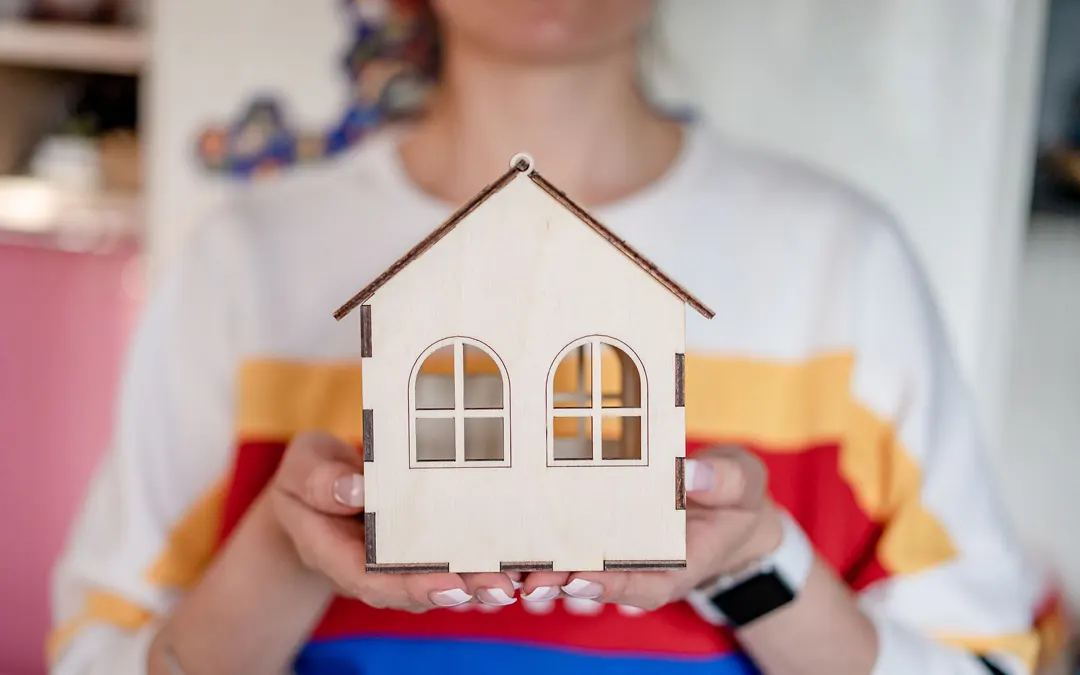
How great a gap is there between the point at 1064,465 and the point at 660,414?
2.99 feet

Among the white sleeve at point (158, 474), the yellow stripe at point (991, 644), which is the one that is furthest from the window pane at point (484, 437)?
the yellow stripe at point (991, 644)

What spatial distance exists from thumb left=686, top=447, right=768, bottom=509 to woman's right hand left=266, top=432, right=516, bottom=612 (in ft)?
0.44

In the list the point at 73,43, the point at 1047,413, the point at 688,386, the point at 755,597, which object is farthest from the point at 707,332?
the point at 73,43

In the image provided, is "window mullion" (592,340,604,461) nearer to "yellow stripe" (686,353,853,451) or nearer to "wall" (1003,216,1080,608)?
"yellow stripe" (686,353,853,451)

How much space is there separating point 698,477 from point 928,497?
0.36 metres

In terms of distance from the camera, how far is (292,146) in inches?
43.2

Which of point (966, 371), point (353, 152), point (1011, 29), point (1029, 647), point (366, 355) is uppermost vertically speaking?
point (1011, 29)

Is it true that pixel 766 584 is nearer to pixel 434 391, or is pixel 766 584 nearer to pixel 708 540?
pixel 708 540

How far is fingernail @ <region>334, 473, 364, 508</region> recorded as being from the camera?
56 centimetres

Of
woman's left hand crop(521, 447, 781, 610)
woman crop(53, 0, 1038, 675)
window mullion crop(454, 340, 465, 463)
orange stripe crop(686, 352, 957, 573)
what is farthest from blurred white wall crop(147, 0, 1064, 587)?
window mullion crop(454, 340, 465, 463)

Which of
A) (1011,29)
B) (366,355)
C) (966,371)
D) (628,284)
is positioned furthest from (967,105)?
(366,355)

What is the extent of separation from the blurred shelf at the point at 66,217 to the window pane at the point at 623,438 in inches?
32.9

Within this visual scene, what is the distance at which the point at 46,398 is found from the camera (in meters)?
1.37

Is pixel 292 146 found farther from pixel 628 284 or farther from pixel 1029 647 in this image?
pixel 1029 647
